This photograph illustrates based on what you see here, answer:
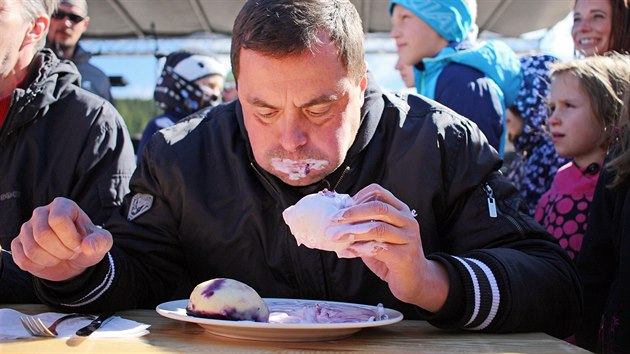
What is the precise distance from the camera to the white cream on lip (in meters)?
1.80

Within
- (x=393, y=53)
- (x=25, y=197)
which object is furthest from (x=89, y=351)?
(x=393, y=53)

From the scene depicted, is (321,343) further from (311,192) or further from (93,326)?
(311,192)

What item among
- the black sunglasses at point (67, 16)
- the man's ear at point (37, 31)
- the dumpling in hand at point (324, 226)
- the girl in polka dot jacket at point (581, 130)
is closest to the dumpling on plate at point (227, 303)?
the dumpling in hand at point (324, 226)

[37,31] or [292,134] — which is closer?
[292,134]

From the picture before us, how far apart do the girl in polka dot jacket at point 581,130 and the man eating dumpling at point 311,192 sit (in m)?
1.09

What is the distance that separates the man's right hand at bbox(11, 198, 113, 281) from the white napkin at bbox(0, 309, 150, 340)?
124 mm

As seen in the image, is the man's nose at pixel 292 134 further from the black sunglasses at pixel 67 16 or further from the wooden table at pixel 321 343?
the black sunglasses at pixel 67 16

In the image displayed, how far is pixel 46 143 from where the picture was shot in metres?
2.57

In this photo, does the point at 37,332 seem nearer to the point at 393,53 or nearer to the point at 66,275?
the point at 66,275

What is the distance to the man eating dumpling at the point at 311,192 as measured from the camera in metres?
1.62

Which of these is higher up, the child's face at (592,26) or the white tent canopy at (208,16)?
the white tent canopy at (208,16)

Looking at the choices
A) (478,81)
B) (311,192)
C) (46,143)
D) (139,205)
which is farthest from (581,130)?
(46,143)

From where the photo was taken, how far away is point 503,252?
69.2 inches

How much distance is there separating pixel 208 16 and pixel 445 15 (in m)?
3.95
